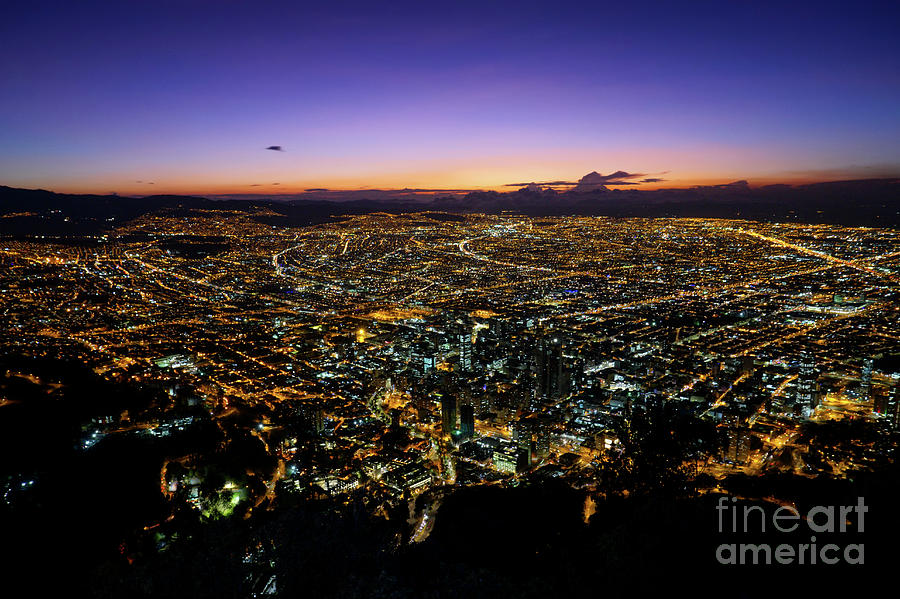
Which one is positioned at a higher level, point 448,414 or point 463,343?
point 463,343

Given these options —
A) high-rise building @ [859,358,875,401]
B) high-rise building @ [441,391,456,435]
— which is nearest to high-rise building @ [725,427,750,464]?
high-rise building @ [859,358,875,401]

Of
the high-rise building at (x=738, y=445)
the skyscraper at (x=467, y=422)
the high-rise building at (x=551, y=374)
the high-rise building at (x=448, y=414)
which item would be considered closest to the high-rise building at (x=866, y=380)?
the high-rise building at (x=738, y=445)

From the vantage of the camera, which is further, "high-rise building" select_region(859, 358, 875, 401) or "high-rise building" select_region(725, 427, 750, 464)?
"high-rise building" select_region(859, 358, 875, 401)

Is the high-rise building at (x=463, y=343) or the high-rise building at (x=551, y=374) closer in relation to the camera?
the high-rise building at (x=551, y=374)

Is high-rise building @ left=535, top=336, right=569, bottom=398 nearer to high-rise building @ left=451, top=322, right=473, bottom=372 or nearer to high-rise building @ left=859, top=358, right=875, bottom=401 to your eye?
high-rise building @ left=451, top=322, right=473, bottom=372

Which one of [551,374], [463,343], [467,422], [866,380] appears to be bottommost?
[467,422]

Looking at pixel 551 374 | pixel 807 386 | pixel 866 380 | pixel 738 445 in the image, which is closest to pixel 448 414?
pixel 551 374

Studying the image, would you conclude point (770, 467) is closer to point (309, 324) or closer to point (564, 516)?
point (564, 516)

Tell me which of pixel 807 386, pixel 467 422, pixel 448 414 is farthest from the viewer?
pixel 807 386

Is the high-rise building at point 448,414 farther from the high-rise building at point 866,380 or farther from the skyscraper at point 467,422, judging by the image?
the high-rise building at point 866,380

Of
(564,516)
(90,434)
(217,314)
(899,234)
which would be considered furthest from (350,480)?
(899,234)

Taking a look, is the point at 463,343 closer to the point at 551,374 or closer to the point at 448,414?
the point at 551,374

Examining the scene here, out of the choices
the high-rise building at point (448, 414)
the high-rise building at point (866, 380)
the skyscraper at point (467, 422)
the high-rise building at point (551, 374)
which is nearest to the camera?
the skyscraper at point (467, 422)
